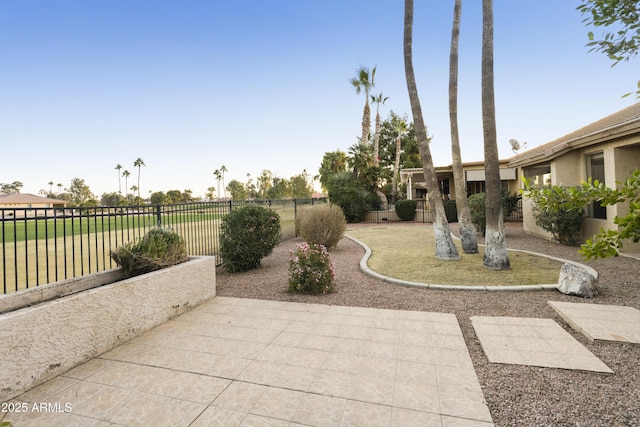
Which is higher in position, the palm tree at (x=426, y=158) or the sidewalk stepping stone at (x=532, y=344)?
the palm tree at (x=426, y=158)

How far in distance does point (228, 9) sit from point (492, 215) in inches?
510

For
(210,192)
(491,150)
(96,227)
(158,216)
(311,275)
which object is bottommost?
(311,275)

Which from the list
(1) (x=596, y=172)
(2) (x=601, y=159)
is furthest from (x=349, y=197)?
(2) (x=601, y=159)

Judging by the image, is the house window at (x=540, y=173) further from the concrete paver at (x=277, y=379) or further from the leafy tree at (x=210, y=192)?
the leafy tree at (x=210, y=192)

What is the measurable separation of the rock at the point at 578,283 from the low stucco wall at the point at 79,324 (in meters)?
6.39

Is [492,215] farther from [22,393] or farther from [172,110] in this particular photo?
[172,110]

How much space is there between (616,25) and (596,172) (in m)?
9.59

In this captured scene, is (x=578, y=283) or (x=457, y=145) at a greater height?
(x=457, y=145)

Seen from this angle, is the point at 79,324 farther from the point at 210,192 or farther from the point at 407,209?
the point at 210,192

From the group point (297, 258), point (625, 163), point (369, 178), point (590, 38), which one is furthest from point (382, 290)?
point (369, 178)

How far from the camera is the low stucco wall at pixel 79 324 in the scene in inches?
103

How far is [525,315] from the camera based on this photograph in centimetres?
439

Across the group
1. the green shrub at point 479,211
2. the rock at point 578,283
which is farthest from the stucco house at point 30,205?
the green shrub at point 479,211

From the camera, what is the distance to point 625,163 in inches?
321
